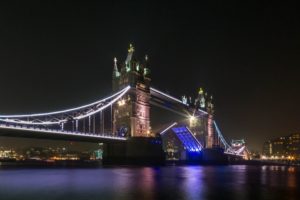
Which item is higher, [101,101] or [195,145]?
[101,101]

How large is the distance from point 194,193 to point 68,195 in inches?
327

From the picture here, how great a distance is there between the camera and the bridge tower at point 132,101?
6988 cm

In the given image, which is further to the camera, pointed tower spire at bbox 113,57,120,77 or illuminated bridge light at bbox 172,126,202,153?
illuminated bridge light at bbox 172,126,202,153

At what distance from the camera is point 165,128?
94750 mm

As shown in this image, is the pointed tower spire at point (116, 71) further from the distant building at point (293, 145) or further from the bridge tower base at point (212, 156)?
the distant building at point (293, 145)

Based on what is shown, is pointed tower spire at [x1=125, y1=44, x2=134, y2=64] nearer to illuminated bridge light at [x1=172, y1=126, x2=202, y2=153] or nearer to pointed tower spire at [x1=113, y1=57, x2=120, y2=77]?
pointed tower spire at [x1=113, y1=57, x2=120, y2=77]

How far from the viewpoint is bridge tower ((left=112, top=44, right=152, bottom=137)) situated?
6988 centimetres

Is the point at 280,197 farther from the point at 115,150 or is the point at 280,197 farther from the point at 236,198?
the point at 115,150

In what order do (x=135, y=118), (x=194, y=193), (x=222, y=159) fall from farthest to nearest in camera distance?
(x=222, y=159) < (x=135, y=118) < (x=194, y=193)

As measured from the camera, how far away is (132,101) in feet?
230

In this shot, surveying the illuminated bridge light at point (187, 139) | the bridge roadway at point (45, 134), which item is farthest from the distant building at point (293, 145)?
the bridge roadway at point (45, 134)

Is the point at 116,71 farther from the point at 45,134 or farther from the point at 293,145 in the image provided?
the point at 293,145

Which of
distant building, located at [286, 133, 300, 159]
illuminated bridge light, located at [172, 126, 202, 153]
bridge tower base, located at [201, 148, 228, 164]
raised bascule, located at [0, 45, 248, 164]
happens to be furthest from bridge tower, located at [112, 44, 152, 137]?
distant building, located at [286, 133, 300, 159]

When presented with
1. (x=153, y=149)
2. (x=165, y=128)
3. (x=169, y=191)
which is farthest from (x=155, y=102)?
(x=169, y=191)
